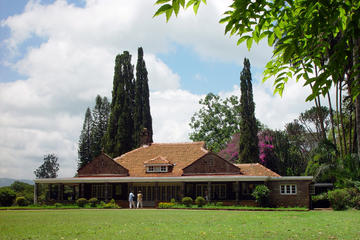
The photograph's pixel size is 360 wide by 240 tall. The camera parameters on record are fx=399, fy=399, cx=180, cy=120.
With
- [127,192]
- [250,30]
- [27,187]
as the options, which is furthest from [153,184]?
[250,30]

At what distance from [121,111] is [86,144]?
1419 centimetres

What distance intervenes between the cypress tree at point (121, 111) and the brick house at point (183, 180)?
7.20 metres

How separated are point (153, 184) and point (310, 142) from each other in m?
21.8

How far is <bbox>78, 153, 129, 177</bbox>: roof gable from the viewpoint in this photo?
34.0 m

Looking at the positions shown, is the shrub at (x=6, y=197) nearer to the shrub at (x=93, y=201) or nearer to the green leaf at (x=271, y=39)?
the shrub at (x=93, y=201)

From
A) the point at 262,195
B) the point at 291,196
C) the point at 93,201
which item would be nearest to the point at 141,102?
the point at 93,201

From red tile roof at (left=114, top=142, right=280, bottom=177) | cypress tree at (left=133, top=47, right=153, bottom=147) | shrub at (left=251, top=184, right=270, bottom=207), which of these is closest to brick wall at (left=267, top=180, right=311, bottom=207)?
shrub at (left=251, top=184, right=270, bottom=207)

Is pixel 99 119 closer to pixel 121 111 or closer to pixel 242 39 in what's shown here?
pixel 121 111

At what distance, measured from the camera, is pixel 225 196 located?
31703mm

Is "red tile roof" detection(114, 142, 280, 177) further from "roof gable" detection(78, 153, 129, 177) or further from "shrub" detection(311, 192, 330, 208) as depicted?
"shrub" detection(311, 192, 330, 208)

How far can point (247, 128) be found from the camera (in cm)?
3981

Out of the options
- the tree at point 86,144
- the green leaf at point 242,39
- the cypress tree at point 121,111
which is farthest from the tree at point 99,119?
the green leaf at point 242,39

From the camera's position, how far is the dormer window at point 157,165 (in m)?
34.2

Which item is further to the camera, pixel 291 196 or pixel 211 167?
pixel 211 167
